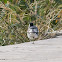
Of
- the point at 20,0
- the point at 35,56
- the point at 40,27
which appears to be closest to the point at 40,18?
the point at 40,27

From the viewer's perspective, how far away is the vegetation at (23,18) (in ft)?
19.8

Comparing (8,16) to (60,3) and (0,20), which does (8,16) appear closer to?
(0,20)

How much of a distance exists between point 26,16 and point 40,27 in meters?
0.43

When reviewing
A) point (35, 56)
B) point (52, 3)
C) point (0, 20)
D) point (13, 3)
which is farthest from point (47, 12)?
point (35, 56)

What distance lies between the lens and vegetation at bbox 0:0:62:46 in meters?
6.03

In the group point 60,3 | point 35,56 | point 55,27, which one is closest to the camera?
point 35,56

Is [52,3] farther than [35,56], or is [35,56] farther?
[52,3]

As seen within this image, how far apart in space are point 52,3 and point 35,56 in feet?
13.6

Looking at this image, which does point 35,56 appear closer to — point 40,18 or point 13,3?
point 40,18

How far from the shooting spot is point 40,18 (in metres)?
6.30

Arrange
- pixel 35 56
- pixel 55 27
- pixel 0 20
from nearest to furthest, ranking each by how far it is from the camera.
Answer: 1. pixel 35 56
2. pixel 0 20
3. pixel 55 27

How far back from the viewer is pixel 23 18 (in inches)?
256

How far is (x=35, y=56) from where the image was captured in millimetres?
2963

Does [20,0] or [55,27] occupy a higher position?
[20,0]
